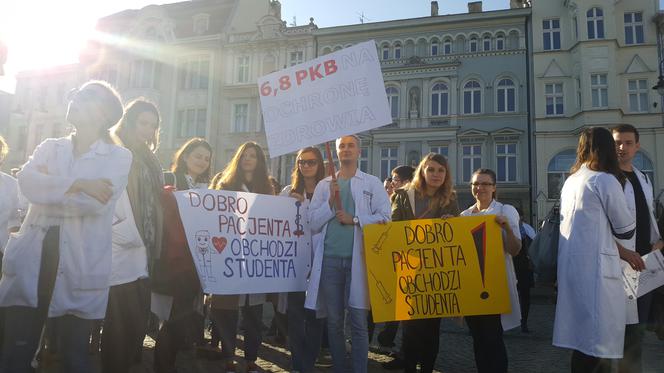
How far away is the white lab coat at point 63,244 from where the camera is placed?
2.64m

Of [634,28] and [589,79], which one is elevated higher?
[634,28]

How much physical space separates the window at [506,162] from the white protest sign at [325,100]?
71.6 ft

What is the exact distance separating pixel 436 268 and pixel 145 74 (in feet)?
102

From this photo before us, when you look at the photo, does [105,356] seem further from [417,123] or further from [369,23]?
[369,23]

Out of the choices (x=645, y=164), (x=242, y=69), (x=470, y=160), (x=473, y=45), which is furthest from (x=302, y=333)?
(x=242, y=69)

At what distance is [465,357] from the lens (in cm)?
600

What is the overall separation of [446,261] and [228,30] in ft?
97.5

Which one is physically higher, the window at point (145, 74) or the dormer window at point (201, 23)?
the dormer window at point (201, 23)

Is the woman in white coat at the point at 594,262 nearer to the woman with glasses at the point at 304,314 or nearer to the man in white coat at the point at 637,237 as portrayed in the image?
the man in white coat at the point at 637,237

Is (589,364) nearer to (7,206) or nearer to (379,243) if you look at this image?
(379,243)

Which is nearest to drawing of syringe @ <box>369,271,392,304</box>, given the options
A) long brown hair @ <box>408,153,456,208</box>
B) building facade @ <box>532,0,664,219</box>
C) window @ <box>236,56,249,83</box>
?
long brown hair @ <box>408,153,456,208</box>

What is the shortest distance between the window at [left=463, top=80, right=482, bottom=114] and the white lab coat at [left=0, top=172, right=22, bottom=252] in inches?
937

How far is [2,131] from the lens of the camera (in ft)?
124

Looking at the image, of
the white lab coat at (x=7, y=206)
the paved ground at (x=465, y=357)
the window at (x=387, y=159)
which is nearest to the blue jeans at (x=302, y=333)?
the paved ground at (x=465, y=357)
